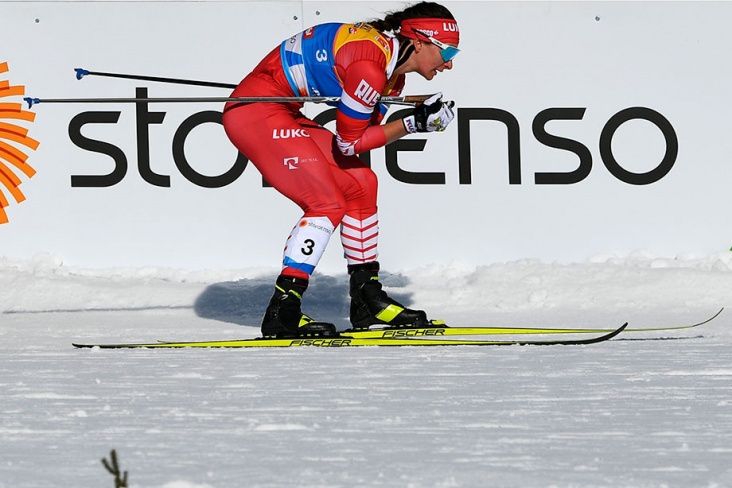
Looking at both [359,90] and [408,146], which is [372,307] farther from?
[408,146]

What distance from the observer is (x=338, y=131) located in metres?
5.21

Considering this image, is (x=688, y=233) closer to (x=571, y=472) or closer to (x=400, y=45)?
(x=400, y=45)

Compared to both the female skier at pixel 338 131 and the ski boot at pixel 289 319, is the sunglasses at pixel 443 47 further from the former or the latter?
the ski boot at pixel 289 319

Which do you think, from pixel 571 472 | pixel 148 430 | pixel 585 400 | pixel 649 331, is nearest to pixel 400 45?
pixel 649 331

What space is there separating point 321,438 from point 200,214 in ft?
16.0

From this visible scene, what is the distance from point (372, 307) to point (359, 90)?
0.96m

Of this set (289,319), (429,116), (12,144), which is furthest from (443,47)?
(12,144)

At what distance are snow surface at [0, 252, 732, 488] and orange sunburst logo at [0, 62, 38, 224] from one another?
1.31 metres

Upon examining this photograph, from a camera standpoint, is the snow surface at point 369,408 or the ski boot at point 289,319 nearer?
the snow surface at point 369,408

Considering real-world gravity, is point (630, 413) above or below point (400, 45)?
below

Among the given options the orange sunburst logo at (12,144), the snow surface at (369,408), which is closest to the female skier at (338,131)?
the snow surface at (369,408)

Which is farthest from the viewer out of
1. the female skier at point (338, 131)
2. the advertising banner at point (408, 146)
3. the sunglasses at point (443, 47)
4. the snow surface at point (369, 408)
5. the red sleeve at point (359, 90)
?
the advertising banner at point (408, 146)

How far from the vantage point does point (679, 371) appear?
13.2 ft

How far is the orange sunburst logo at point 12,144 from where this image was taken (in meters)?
7.61
